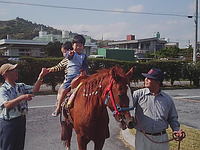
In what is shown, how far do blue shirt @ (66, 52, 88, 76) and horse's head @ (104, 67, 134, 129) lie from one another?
4.45 ft

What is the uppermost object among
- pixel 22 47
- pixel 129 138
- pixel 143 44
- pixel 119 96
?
pixel 143 44

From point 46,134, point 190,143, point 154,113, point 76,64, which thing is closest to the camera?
point 154,113

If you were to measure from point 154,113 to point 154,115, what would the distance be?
27 mm

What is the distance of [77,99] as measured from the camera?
15.9 ft

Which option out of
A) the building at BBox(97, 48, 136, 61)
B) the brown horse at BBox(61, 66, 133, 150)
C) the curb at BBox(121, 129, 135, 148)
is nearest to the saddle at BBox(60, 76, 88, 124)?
the brown horse at BBox(61, 66, 133, 150)

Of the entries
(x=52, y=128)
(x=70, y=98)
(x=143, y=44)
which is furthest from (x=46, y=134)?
(x=143, y=44)

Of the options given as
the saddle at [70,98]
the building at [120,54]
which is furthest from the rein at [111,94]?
the building at [120,54]

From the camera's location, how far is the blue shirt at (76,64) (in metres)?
5.30

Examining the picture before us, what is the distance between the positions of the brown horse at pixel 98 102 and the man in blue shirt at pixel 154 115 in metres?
0.33


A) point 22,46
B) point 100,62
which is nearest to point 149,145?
point 100,62

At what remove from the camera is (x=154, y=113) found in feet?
12.8

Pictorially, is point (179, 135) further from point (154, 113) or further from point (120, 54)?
point (120, 54)

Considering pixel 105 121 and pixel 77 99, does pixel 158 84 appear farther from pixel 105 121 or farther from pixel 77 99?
pixel 77 99

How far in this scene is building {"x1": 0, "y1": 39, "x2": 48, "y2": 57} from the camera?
42.8 m
